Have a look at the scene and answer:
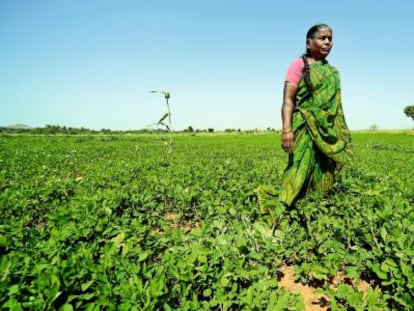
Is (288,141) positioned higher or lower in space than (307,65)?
lower

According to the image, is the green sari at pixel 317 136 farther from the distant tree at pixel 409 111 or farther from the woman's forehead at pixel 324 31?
the distant tree at pixel 409 111

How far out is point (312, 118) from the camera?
3.69 meters

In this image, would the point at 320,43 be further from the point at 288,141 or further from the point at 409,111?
the point at 409,111

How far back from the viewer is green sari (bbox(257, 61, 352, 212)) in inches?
145

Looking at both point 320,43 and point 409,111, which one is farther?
point 409,111

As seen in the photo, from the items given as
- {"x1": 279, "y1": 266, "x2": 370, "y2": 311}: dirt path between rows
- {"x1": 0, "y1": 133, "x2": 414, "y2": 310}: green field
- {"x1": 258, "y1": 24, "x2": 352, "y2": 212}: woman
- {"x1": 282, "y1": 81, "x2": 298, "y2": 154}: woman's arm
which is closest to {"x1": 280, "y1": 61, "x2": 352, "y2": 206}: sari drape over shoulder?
{"x1": 258, "y1": 24, "x2": 352, "y2": 212}: woman

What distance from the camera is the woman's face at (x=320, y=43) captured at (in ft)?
11.9

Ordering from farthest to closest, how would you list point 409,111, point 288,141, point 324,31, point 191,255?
point 409,111
point 288,141
point 324,31
point 191,255

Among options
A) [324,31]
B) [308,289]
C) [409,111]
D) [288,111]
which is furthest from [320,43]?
[409,111]

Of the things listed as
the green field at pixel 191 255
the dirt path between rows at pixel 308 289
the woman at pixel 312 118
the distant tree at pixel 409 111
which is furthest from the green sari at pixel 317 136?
the distant tree at pixel 409 111

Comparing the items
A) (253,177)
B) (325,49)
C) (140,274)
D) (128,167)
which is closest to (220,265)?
(140,274)

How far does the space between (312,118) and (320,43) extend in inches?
34.1

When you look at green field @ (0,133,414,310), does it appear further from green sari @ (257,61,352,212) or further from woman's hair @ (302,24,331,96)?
woman's hair @ (302,24,331,96)

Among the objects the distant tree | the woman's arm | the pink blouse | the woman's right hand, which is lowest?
the woman's right hand
